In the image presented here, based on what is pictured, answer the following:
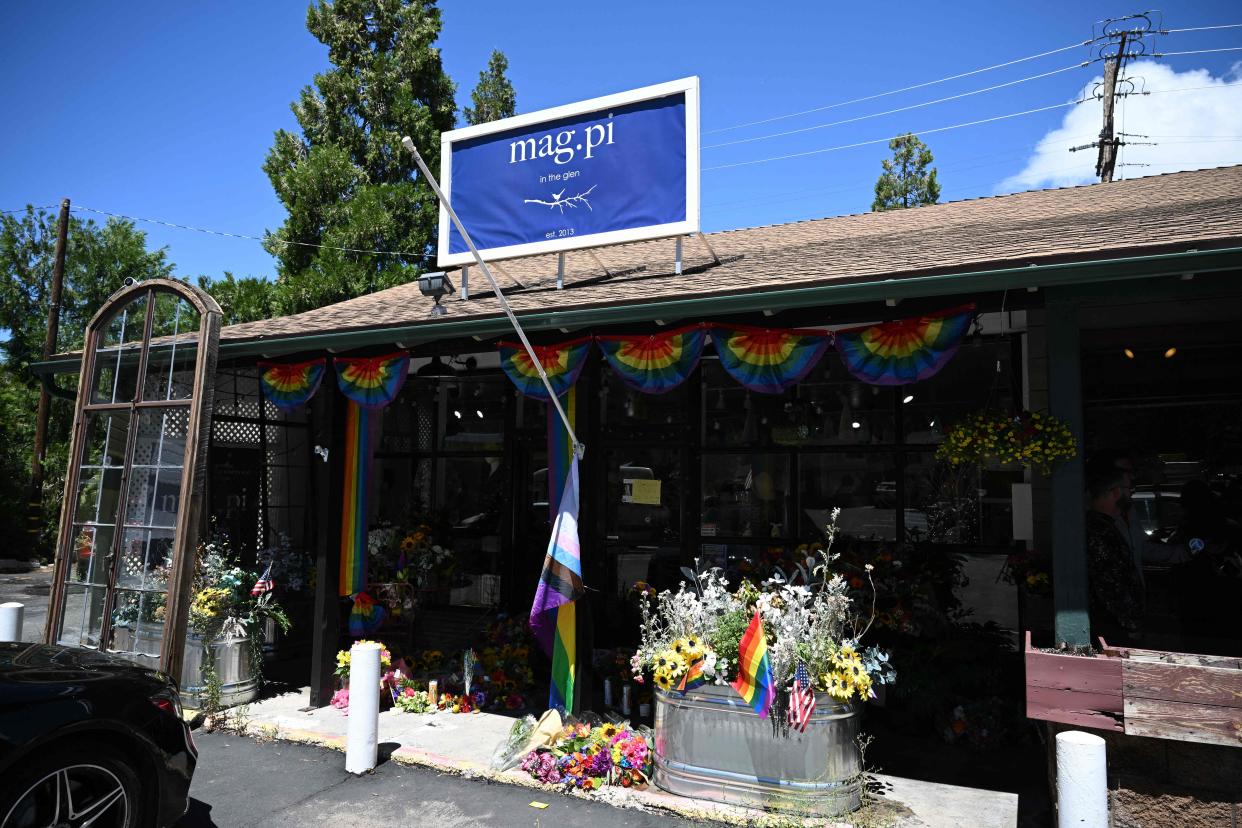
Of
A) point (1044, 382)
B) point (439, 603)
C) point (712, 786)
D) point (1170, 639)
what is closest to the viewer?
point (712, 786)

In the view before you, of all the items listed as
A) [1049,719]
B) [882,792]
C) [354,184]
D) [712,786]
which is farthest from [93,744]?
[354,184]

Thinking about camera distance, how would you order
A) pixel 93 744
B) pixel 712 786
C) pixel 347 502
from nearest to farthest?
pixel 93 744 → pixel 712 786 → pixel 347 502

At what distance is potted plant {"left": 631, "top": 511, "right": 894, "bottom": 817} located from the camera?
482 cm

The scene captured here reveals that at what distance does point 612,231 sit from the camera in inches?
291

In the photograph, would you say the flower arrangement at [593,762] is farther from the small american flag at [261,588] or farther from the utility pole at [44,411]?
the utility pole at [44,411]

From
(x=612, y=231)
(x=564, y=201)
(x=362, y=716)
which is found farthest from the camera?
(x=564, y=201)

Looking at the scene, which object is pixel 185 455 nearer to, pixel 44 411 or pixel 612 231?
pixel 612 231

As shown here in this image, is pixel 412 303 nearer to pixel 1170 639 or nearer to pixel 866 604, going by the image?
pixel 866 604

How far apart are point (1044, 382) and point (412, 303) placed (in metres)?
6.23

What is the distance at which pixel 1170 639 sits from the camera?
20.4ft

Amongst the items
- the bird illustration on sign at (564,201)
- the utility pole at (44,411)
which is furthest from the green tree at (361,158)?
the bird illustration on sign at (564,201)

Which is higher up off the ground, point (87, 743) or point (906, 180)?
point (906, 180)

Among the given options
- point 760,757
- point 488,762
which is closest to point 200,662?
point 488,762

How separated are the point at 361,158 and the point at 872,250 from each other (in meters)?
18.5
